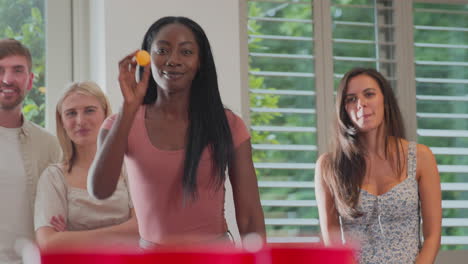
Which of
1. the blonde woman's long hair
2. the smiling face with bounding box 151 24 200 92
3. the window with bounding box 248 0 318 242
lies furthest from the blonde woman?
the window with bounding box 248 0 318 242

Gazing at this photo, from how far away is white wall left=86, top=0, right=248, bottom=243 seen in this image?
286 cm

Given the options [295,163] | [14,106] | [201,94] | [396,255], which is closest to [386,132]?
[396,255]

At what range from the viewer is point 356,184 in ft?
7.75

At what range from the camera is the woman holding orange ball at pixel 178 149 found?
4.52 feet

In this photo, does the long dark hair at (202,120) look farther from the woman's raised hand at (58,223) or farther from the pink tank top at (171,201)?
the woman's raised hand at (58,223)

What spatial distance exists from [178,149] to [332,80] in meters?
2.03

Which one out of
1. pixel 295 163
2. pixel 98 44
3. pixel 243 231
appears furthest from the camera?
pixel 295 163

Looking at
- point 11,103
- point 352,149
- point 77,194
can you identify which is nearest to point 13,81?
point 11,103

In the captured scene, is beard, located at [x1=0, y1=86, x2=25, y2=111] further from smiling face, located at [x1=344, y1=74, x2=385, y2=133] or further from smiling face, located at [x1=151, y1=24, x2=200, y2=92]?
smiling face, located at [x1=344, y1=74, x2=385, y2=133]

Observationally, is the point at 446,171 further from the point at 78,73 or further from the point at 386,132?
the point at 78,73

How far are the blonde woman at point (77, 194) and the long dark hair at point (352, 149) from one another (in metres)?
0.76

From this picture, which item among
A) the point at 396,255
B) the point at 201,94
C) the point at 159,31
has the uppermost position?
the point at 159,31

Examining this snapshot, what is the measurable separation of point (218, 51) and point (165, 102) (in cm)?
153

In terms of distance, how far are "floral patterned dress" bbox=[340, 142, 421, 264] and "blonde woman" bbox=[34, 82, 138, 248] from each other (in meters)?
0.81
